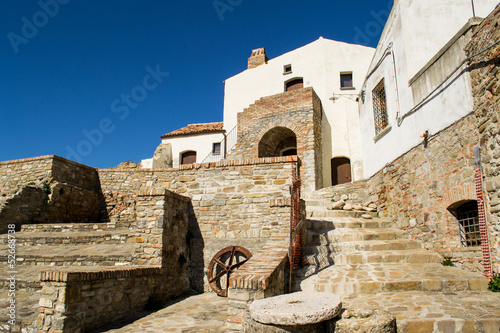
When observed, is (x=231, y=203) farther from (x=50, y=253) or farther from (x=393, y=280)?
(x=50, y=253)

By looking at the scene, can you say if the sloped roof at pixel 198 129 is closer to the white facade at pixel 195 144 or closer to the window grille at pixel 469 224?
the white facade at pixel 195 144

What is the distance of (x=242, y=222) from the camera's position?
323 inches

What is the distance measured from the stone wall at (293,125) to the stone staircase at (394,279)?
5.86m

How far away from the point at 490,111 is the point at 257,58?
53.6ft

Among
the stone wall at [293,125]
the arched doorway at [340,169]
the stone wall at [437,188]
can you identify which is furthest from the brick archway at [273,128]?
the stone wall at [437,188]

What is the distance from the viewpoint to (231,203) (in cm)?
847

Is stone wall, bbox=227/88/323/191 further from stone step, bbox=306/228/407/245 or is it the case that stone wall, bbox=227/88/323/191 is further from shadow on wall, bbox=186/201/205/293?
shadow on wall, bbox=186/201/205/293

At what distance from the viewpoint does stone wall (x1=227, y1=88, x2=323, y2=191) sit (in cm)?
1498

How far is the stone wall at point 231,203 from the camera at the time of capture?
26.2 ft

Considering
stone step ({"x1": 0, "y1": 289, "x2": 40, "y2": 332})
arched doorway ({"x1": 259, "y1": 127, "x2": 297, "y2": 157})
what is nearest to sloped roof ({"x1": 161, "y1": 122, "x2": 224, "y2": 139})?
arched doorway ({"x1": 259, "y1": 127, "x2": 297, "y2": 157})

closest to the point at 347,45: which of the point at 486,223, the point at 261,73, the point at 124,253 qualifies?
the point at 261,73

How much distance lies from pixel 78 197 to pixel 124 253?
264 inches

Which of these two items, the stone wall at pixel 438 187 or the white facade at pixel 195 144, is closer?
the stone wall at pixel 438 187

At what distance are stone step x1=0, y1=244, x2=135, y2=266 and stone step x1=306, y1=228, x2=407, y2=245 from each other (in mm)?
4368
